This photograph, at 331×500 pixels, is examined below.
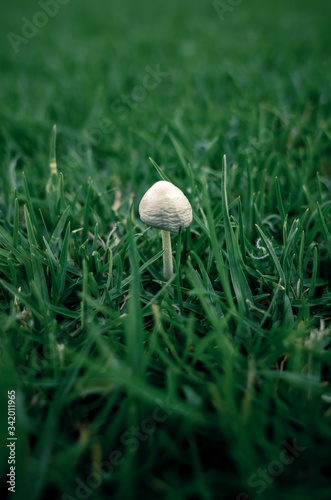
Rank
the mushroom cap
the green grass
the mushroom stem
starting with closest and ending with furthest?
the green grass → the mushroom cap → the mushroom stem

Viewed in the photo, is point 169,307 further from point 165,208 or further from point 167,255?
point 165,208

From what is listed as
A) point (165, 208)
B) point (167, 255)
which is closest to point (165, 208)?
point (165, 208)

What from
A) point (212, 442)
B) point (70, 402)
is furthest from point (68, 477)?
point (212, 442)

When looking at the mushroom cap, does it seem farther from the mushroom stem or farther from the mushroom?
the mushroom stem

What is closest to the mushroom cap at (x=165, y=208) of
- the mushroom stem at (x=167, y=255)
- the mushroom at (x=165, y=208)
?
the mushroom at (x=165, y=208)

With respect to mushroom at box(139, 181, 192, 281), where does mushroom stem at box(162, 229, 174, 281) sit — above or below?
below

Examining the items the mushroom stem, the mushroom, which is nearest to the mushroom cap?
the mushroom

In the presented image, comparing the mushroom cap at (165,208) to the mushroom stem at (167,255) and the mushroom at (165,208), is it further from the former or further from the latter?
the mushroom stem at (167,255)
